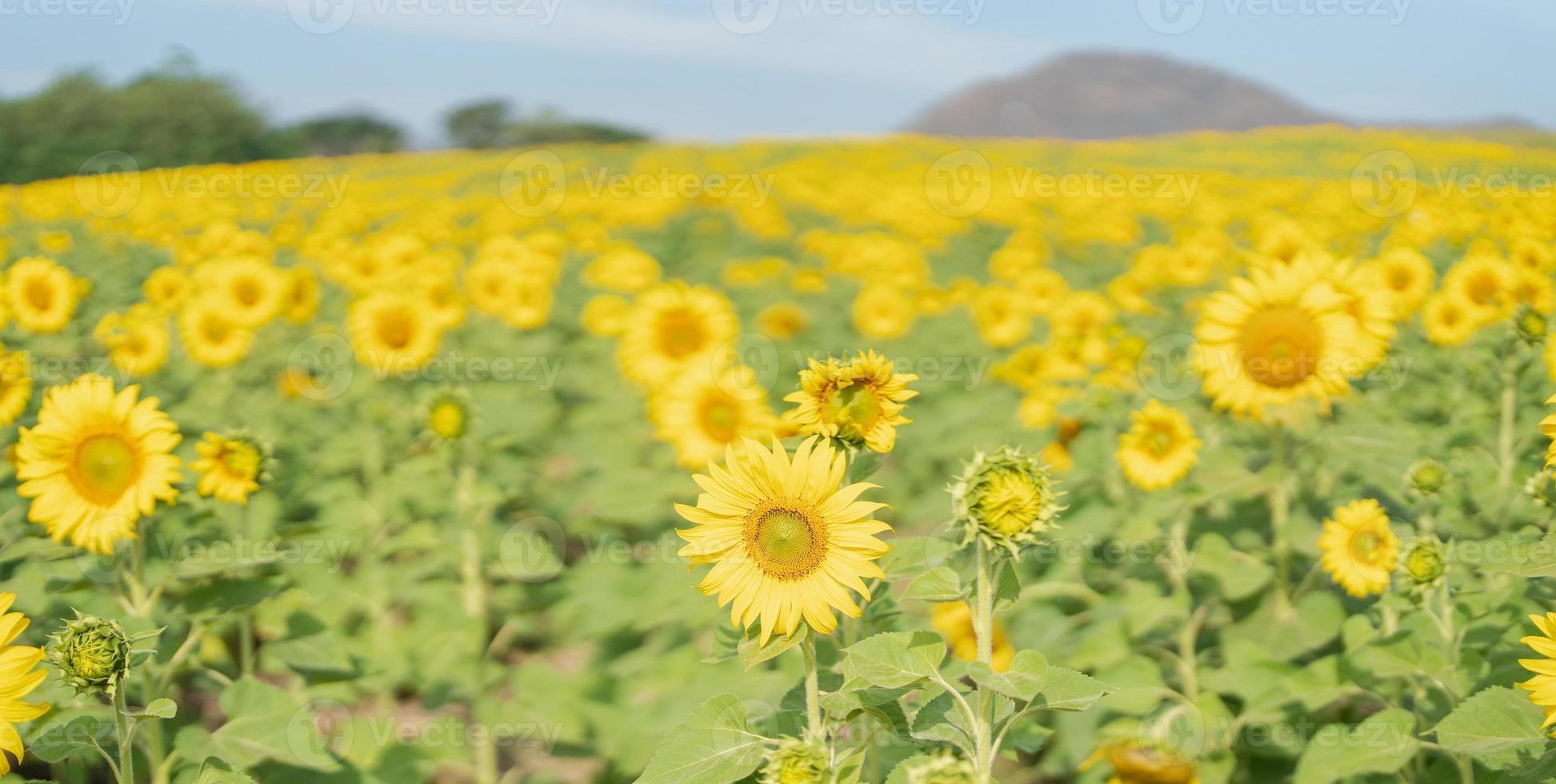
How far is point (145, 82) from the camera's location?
39656 millimetres

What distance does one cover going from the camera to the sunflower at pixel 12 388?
3.18 metres

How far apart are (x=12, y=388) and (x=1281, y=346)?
427 centimetres

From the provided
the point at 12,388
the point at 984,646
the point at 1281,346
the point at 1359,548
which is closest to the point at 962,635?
the point at 1359,548

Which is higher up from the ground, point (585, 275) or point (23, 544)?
point (585, 275)

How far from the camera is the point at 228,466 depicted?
3.06 meters

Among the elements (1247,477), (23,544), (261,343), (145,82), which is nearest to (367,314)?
(261,343)

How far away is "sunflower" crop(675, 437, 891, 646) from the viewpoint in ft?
6.06

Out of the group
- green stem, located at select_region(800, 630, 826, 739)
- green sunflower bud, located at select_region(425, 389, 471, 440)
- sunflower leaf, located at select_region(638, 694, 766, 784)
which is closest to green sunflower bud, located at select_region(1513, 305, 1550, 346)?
green stem, located at select_region(800, 630, 826, 739)

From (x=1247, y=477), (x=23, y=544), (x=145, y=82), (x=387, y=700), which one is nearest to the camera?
(x=23, y=544)

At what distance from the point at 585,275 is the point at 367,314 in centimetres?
331

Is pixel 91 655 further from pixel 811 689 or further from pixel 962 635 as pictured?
pixel 962 635

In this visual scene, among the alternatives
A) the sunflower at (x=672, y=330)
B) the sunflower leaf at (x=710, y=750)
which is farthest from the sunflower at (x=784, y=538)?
the sunflower at (x=672, y=330)

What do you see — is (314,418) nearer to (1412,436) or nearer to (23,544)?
(23,544)

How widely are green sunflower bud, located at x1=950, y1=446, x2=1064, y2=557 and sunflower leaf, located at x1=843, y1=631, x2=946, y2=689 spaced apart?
0.71 ft
